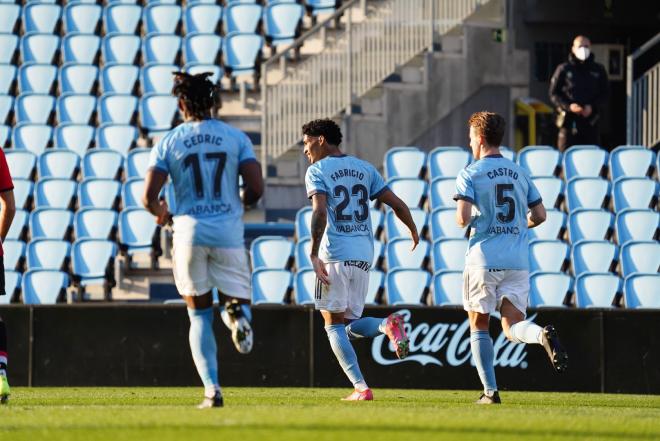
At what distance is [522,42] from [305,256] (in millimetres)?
7700

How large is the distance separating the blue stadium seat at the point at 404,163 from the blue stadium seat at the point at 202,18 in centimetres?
468

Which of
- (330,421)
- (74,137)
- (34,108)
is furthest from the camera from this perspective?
(34,108)

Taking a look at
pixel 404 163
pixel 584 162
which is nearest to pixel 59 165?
pixel 404 163

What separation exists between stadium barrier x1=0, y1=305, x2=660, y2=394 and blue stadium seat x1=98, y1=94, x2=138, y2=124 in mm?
5773

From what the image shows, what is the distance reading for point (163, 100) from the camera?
20.0 m

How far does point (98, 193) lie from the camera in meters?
18.2

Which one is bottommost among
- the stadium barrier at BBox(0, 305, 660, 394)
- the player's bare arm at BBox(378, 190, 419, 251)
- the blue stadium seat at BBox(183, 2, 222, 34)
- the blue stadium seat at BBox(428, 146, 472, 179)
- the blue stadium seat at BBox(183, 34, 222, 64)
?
the stadium barrier at BBox(0, 305, 660, 394)

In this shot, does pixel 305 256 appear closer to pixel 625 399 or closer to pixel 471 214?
pixel 625 399

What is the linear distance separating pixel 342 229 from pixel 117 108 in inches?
383

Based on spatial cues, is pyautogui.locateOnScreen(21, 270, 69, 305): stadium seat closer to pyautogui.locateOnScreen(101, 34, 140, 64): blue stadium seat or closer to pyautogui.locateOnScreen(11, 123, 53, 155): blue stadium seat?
pyautogui.locateOnScreen(11, 123, 53, 155): blue stadium seat

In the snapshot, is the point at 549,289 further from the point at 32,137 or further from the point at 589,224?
the point at 32,137

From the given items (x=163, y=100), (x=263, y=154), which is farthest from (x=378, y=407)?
(x=163, y=100)

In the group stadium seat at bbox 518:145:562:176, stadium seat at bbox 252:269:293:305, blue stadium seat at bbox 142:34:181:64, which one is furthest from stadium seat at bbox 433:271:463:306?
blue stadium seat at bbox 142:34:181:64

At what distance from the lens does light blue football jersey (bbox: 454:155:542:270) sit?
10.6 metres
